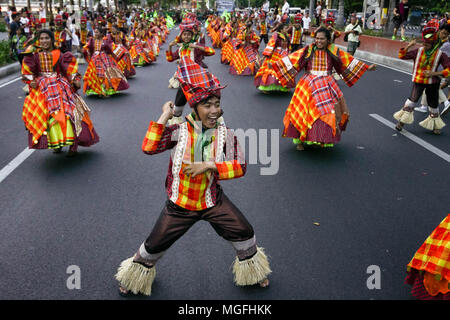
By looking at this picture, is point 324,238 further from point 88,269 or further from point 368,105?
point 368,105

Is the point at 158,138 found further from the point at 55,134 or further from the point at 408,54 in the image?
the point at 408,54

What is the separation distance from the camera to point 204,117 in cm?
298

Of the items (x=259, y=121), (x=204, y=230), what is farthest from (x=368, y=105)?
(x=204, y=230)

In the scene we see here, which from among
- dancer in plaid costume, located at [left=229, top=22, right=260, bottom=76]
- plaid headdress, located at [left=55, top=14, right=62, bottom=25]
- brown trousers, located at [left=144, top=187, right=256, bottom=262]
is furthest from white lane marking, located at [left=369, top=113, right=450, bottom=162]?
plaid headdress, located at [left=55, top=14, right=62, bottom=25]

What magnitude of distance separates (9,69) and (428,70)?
1207cm

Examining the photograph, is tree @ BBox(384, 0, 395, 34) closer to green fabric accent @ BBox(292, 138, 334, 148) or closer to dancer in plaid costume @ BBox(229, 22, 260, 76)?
dancer in plaid costume @ BBox(229, 22, 260, 76)

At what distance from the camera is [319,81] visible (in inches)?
249

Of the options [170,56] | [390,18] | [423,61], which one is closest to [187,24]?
[170,56]

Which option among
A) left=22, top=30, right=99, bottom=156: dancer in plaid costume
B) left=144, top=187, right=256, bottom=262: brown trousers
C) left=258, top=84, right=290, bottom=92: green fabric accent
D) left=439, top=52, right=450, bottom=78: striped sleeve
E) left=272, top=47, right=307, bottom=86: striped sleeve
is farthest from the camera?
left=258, top=84, right=290, bottom=92: green fabric accent

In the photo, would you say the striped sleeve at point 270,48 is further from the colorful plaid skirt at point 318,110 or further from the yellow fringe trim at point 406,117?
the colorful plaid skirt at point 318,110

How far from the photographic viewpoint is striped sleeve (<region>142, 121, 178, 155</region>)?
2.95 meters

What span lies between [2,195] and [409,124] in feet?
21.4

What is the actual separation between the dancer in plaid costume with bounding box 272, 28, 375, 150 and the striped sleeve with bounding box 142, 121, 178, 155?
3.58 metres

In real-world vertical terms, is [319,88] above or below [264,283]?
above
